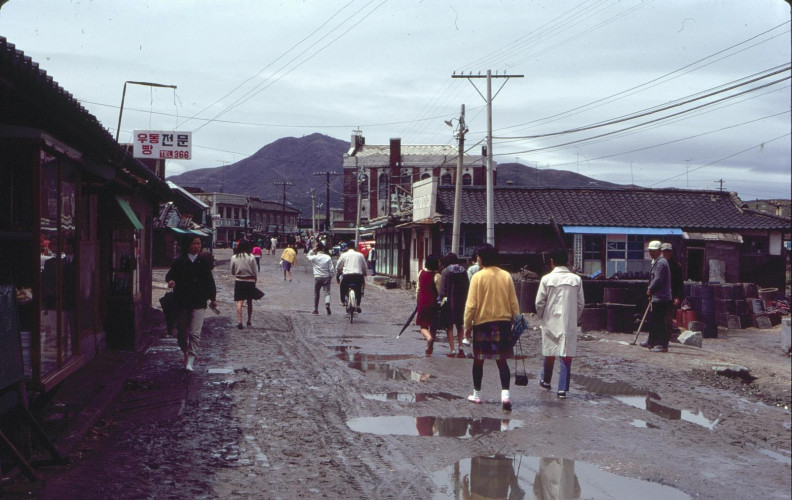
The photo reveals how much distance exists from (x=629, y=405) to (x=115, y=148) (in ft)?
23.0

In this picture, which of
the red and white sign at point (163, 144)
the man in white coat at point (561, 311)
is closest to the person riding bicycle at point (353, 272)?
the man in white coat at point (561, 311)

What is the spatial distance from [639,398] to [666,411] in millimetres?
768

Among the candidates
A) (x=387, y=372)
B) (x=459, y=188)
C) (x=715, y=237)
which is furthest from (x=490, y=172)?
(x=387, y=372)

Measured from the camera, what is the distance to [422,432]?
743 centimetres

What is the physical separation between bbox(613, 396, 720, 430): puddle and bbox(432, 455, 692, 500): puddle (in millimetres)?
2395

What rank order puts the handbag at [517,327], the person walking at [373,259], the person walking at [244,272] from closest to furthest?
the handbag at [517,327] < the person walking at [244,272] < the person walking at [373,259]

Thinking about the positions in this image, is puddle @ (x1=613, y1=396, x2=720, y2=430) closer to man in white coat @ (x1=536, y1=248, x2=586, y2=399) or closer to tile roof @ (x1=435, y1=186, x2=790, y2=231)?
man in white coat @ (x1=536, y1=248, x2=586, y2=399)

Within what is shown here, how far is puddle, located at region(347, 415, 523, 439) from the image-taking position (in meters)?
7.40

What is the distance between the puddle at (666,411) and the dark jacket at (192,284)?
552 centimetres

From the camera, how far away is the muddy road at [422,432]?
228 inches

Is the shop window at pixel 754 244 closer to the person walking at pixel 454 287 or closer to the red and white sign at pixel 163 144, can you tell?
the red and white sign at pixel 163 144

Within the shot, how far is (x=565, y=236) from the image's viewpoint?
105 feet

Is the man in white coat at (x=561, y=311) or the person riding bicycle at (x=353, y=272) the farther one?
the person riding bicycle at (x=353, y=272)

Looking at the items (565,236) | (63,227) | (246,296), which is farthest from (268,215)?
(63,227)
